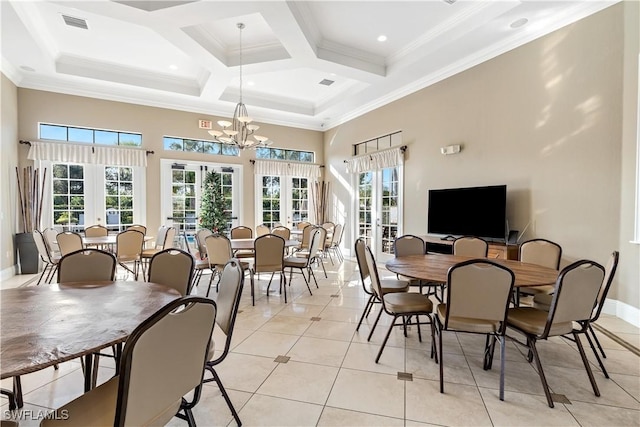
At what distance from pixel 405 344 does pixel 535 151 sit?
3.10 m

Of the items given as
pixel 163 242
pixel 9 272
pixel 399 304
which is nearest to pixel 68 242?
pixel 163 242

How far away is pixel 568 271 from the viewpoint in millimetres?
1937

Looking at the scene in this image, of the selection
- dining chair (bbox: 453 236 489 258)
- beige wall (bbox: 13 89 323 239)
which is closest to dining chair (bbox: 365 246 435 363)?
dining chair (bbox: 453 236 489 258)

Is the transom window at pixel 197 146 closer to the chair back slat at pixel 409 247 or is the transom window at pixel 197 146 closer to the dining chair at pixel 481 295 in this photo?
the chair back slat at pixel 409 247

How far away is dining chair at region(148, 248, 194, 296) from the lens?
2441 mm

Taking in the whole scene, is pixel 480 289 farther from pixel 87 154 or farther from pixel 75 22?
pixel 87 154

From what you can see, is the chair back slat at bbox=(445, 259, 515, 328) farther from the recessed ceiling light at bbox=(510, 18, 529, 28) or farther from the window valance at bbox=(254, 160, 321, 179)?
the window valance at bbox=(254, 160, 321, 179)

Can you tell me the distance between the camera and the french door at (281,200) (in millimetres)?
7875

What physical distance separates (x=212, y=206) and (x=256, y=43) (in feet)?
11.8

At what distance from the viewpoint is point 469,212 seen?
4664mm

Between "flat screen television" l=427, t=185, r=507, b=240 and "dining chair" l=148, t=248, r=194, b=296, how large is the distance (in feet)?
12.9

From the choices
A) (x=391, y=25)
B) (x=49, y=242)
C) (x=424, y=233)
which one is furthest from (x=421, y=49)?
(x=49, y=242)

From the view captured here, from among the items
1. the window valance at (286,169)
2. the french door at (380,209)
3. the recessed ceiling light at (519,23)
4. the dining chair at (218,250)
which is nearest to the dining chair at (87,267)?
the dining chair at (218,250)

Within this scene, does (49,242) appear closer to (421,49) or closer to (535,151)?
(421,49)
